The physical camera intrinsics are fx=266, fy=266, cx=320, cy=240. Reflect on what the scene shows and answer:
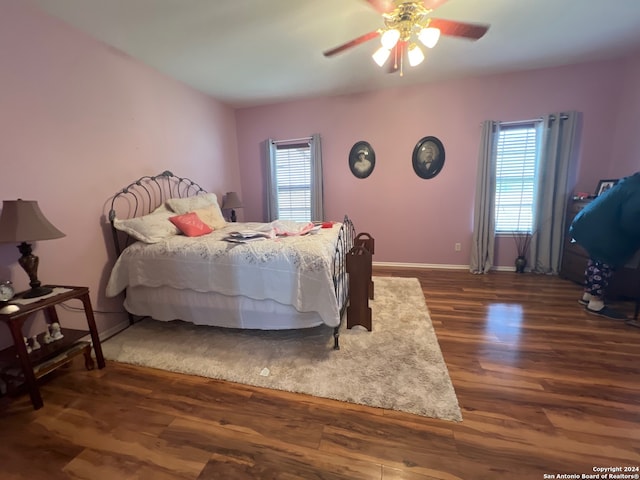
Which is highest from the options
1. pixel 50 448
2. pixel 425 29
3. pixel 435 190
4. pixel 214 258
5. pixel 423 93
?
pixel 423 93

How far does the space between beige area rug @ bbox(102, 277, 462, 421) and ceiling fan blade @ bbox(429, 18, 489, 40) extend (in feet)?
7.72

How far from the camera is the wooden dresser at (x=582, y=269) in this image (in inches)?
109

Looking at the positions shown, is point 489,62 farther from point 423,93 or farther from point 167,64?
point 167,64

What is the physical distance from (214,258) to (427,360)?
1.91m

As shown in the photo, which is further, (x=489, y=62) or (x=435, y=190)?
(x=435, y=190)

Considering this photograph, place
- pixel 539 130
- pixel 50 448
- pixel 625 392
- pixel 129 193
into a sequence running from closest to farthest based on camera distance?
1. pixel 50 448
2. pixel 625 392
3. pixel 129 193
4. pixel 539 130

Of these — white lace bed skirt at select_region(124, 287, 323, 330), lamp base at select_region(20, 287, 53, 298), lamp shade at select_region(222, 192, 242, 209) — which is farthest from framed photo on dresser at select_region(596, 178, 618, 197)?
lamp base at select_region(20, 287, 53, 298)

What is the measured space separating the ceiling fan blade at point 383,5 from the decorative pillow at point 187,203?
266cm

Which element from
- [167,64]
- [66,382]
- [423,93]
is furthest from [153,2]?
[423,93]

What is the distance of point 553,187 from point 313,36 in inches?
140

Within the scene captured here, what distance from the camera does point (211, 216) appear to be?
3.30 m

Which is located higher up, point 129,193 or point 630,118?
point 630,118

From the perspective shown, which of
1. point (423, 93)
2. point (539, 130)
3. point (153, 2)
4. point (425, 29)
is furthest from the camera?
point (423, 93)

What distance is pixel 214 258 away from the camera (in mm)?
2295
